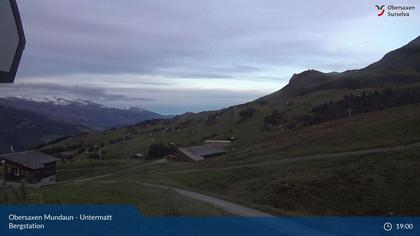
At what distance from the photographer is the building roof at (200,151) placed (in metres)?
70.9

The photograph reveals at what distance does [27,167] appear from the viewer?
24.6 meters

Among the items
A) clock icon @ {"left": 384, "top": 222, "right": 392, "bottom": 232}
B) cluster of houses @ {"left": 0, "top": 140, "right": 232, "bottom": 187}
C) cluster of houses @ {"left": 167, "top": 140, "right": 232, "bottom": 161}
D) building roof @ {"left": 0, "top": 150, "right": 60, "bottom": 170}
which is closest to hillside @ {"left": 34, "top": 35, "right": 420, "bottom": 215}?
cluster of houses @ {"left": 0, "top": 140, "right": 232, "bottom": 187}

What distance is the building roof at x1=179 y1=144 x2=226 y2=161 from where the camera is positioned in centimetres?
7094

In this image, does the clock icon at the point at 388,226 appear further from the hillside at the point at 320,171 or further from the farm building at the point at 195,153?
the farm building at the point at 195,153

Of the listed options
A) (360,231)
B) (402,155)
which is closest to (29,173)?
(360,231)

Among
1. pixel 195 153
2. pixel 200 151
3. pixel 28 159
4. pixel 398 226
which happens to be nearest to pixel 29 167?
pixel 28 159

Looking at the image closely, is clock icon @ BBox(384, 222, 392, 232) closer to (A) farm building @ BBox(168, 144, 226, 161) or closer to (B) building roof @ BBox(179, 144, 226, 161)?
(A) farm building @ BBox(168, 144, 226, 161)

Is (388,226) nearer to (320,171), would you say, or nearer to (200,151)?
(320,171)

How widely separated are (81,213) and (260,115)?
368 feet

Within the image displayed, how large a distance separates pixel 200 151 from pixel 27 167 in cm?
5173

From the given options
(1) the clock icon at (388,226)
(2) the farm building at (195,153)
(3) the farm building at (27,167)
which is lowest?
(2) the farm building at (195,153)

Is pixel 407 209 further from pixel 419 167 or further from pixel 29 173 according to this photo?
pixel 29 173

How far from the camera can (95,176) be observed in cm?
5003

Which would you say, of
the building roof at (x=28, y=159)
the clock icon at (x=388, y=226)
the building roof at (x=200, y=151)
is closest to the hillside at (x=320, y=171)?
the building roof at (x=28, y=159)
